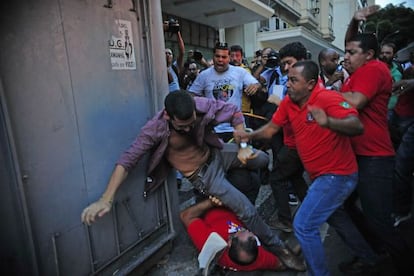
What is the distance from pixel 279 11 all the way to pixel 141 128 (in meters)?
19.7

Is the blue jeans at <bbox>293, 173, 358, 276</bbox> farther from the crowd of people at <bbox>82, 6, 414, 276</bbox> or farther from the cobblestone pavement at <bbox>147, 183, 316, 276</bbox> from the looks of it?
the cobblestone pavement at <bbox>147, 183, 316, 276</bbox>

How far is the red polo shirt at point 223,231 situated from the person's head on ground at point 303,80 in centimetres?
117

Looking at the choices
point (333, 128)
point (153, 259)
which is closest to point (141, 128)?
point (153, 259)

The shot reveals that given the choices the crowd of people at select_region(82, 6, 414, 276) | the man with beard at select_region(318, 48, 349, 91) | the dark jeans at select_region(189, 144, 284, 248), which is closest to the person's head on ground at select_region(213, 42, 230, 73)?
the crowd of people at select_region(82, 6, 414, 276)

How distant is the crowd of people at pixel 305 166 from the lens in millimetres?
2160

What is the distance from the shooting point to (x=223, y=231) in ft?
8.86

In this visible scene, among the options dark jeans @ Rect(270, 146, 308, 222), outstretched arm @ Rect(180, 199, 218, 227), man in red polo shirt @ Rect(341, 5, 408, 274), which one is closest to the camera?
man in red polo shirt @ Rect(341, 5, 408, 274)

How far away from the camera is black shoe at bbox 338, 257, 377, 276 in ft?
8.25

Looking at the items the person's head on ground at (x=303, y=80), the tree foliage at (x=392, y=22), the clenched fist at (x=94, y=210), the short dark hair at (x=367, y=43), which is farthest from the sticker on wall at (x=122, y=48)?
the tree foliage at (x=392, y=22)

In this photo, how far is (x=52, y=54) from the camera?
1.92m

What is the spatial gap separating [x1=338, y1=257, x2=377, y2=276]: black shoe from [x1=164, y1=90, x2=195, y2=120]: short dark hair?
1714 mm

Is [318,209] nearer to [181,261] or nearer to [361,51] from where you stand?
[361,51]

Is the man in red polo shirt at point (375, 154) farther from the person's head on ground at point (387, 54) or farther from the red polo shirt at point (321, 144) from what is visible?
the person's head on ground at point (387, 54)

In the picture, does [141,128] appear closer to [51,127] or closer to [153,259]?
[51,127]
